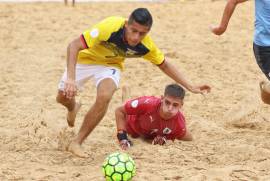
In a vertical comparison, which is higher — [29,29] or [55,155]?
[29,29]

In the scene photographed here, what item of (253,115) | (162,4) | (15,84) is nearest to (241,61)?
(253,115)

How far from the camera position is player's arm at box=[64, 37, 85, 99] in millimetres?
5676

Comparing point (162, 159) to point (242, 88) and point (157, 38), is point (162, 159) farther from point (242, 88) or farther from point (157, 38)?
point (157, 38)

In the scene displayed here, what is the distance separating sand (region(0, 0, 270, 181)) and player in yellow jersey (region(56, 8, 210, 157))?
17.1 inches

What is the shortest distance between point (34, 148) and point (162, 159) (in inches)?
54.5

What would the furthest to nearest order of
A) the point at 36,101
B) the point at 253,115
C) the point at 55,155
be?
the point at 36,101
the point at 253,115
the point at 55,155

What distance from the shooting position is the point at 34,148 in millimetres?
6391

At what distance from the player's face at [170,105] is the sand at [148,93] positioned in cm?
33

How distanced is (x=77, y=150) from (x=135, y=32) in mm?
1212

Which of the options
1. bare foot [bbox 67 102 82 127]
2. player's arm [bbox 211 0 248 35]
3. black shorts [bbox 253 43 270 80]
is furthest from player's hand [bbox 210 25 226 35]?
bare foot [bbox 67 102 82 127]

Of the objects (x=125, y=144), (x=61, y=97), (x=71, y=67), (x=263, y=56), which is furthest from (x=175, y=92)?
(x=61, y=97)

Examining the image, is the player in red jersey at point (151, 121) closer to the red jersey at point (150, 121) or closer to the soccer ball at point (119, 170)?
the red jersey at point (150, 121)

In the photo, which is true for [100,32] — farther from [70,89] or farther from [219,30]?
[219,30]

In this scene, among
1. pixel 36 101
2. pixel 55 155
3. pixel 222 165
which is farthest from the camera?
pixel 36 101
